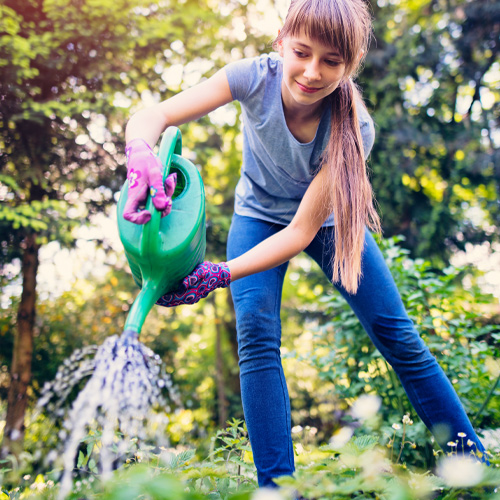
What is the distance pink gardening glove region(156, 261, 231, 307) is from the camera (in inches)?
48.5

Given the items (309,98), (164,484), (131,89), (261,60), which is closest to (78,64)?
(131,89)

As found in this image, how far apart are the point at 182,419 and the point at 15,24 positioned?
12.1 feet

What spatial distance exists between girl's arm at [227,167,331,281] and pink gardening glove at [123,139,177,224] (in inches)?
13.7

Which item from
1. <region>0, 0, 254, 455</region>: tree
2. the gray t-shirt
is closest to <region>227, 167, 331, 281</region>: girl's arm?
the gray t-shirt

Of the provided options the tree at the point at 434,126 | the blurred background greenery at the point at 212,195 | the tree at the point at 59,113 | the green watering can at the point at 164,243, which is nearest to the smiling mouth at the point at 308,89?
the green watering can at the point at 164,243

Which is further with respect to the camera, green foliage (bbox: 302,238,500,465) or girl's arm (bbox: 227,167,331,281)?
green foliage (bbox: 302,238,500,465)

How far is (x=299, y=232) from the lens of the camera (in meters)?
1.44

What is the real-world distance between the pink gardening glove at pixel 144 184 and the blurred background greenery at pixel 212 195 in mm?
1198

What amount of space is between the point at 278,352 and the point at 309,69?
824mm

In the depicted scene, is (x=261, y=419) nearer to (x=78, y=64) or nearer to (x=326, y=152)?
(x=326, y=152)

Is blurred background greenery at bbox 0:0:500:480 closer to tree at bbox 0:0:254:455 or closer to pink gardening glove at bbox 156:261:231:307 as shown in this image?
tree at bbox 0:0:254:455

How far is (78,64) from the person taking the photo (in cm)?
367

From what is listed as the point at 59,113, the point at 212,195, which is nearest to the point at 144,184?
the point at 59,113

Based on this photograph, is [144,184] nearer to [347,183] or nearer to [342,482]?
[347,183]
